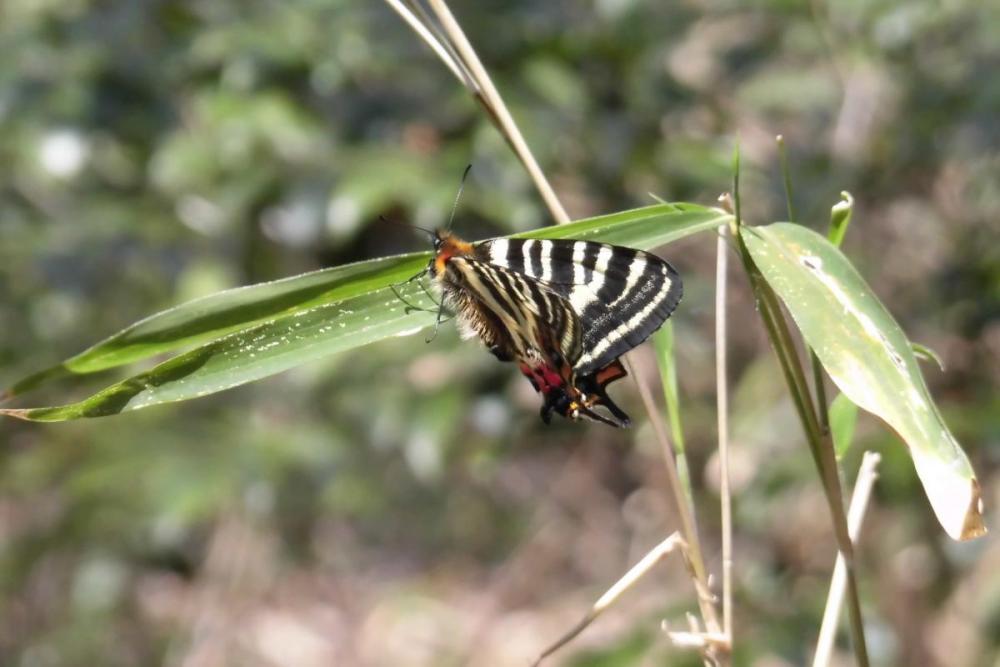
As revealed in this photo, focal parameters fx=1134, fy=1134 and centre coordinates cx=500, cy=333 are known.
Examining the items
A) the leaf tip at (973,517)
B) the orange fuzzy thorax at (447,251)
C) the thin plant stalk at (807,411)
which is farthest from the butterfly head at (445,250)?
the leaf tip at (973,517)

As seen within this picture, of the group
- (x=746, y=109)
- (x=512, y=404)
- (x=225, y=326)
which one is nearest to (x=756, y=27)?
(x=746, y=109)

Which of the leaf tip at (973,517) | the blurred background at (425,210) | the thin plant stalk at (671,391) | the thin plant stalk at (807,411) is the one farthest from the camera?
the blurred background at (425,210)

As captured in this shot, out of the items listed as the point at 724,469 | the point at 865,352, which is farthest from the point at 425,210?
the point at 865,352

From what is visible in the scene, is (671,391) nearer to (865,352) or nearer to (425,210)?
(865,352)

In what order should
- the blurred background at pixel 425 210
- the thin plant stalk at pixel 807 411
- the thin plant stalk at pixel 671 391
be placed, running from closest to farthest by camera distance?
the thin plant stalk at pixel 807 411, the thin plant stalk at pixel 671 391, the blurred background at pixel 425 210

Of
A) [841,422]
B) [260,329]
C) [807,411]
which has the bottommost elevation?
[841,422]

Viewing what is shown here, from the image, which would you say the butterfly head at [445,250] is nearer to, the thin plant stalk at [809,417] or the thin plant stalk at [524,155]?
the thin plant stalk at [524,155]

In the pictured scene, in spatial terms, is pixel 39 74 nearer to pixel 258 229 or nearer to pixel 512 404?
pixel 258 229
